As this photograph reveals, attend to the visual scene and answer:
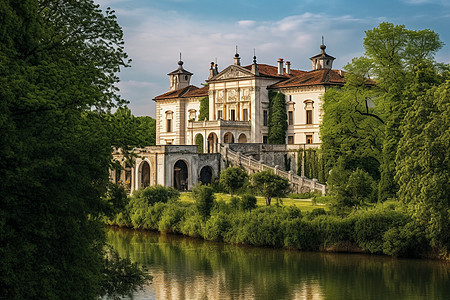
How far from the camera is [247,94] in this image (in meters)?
54.9

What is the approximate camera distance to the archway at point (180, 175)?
5166 centimetres

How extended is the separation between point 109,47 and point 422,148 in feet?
48.6

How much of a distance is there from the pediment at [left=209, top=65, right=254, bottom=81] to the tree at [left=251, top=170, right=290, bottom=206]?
57.7 feet

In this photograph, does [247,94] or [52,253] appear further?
[247,94]

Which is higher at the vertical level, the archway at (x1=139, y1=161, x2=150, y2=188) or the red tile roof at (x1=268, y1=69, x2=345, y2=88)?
the red tile roof at (x1=268, y1=69, x2=345, y2=88)

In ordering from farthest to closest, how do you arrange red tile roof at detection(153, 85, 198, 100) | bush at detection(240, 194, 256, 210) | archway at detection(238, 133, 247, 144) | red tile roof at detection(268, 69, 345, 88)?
red tile roof at detection(153, 85, 198, 100)
archway at detection(238, 133, 247, 144)
red tile roof at detection(268, 69, 345, 88)
bush at detection(240, 194, 256, 210)

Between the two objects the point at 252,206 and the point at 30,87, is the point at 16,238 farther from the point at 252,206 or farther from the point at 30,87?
the point at 252,206

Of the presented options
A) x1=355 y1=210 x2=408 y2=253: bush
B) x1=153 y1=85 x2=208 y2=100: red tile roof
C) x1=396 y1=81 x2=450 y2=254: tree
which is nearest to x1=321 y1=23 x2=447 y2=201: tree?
x1=396 y1=81 x2=450 y2=254: tree

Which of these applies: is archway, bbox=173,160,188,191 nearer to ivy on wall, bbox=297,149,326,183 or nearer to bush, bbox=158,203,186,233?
ivy on wall, bbox=297,149,326,183

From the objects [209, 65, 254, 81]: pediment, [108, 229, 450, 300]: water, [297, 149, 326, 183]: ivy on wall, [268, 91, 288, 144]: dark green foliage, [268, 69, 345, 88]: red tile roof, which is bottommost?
[108, 229, 450, 300]: water

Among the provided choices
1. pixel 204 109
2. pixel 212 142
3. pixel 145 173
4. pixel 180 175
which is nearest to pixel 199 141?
pixel 212 142

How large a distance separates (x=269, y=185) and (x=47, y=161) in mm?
25821

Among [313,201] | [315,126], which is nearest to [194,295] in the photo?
[313,201]

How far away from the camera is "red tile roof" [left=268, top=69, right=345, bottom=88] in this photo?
50.8 metres
